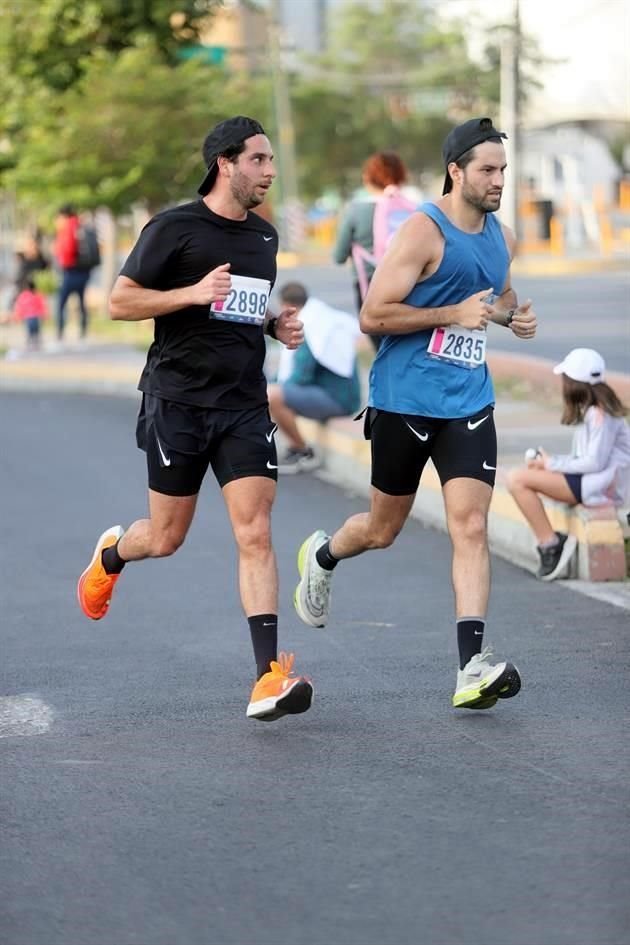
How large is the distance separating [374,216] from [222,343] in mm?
7266

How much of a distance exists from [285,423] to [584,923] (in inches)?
373

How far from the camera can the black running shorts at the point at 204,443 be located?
6.83 meters

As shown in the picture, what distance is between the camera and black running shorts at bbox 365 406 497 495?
6938 millimetres

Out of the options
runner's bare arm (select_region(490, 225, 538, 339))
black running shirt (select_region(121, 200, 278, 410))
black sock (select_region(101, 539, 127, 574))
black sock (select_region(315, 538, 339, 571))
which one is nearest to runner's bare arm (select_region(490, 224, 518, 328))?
runner's bare arm (select_region(490, 225, 538, 339))

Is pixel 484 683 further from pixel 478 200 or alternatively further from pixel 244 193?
pixel 244 193

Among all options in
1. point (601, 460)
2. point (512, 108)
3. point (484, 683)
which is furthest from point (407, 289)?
point (512, 108)

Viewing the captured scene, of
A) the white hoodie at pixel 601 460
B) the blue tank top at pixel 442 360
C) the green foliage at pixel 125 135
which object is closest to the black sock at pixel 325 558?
the blue tank top at pixel 442 360

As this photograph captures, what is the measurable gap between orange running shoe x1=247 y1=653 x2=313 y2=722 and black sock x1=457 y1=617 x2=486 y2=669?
539 millimetres

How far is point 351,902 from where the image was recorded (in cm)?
473

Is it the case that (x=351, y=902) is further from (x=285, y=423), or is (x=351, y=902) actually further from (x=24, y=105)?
(x=24, y=105)

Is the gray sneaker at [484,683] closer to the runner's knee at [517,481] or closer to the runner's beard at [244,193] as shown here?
the runner's beard at [244,193]

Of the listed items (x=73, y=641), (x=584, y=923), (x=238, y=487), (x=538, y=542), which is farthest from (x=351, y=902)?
(x=538, y=542)

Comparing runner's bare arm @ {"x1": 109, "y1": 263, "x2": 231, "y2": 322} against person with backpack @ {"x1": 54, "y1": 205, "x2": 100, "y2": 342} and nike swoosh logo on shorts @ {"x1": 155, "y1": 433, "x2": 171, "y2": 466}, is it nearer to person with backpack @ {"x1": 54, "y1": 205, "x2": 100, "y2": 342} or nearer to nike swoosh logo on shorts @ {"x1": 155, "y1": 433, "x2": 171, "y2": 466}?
nike swoosh logo on shorts @ {"x1": 155, "y1": 433, "x2": 171, "y2": 466}

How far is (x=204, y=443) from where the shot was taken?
6879 millimetres
